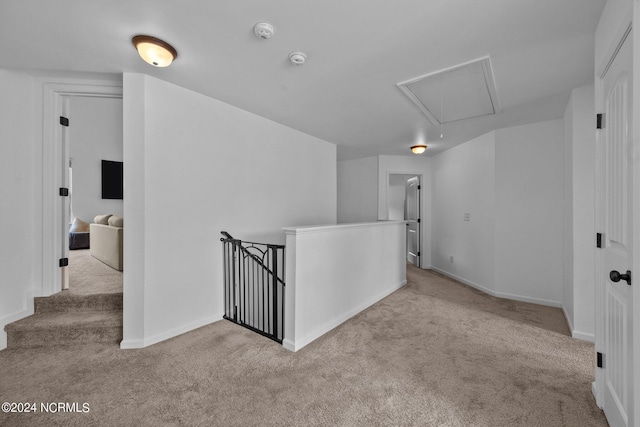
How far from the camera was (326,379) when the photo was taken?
189cm

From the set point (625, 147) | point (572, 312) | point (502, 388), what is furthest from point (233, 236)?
point (572, 312)

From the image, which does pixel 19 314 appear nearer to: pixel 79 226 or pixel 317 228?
pixel 317 228

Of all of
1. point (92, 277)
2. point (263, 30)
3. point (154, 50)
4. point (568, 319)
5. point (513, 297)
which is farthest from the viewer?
point (513, 297)

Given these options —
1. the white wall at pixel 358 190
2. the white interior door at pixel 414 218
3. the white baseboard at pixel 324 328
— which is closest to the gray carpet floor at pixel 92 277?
the white baseboard at pixel 324 328

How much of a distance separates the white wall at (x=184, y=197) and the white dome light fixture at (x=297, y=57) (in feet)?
3.92

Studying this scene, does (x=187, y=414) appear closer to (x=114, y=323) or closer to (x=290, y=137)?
(x=114, y=323)

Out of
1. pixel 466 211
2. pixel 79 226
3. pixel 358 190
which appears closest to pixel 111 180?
pixel 79 226

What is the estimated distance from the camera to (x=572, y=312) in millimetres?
2680

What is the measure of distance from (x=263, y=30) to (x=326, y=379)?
2.38 metres

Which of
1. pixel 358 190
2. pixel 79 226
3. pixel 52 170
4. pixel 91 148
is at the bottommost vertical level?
pixel 79 226

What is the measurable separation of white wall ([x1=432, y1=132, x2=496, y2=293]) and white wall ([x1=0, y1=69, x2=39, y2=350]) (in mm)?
5402

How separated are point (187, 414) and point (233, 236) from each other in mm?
1740

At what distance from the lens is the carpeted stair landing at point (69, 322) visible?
228 cm

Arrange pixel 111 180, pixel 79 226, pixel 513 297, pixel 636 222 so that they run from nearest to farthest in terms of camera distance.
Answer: pixel 636 222
pixel 513 297
pixel 79 226
pixel 111 180
